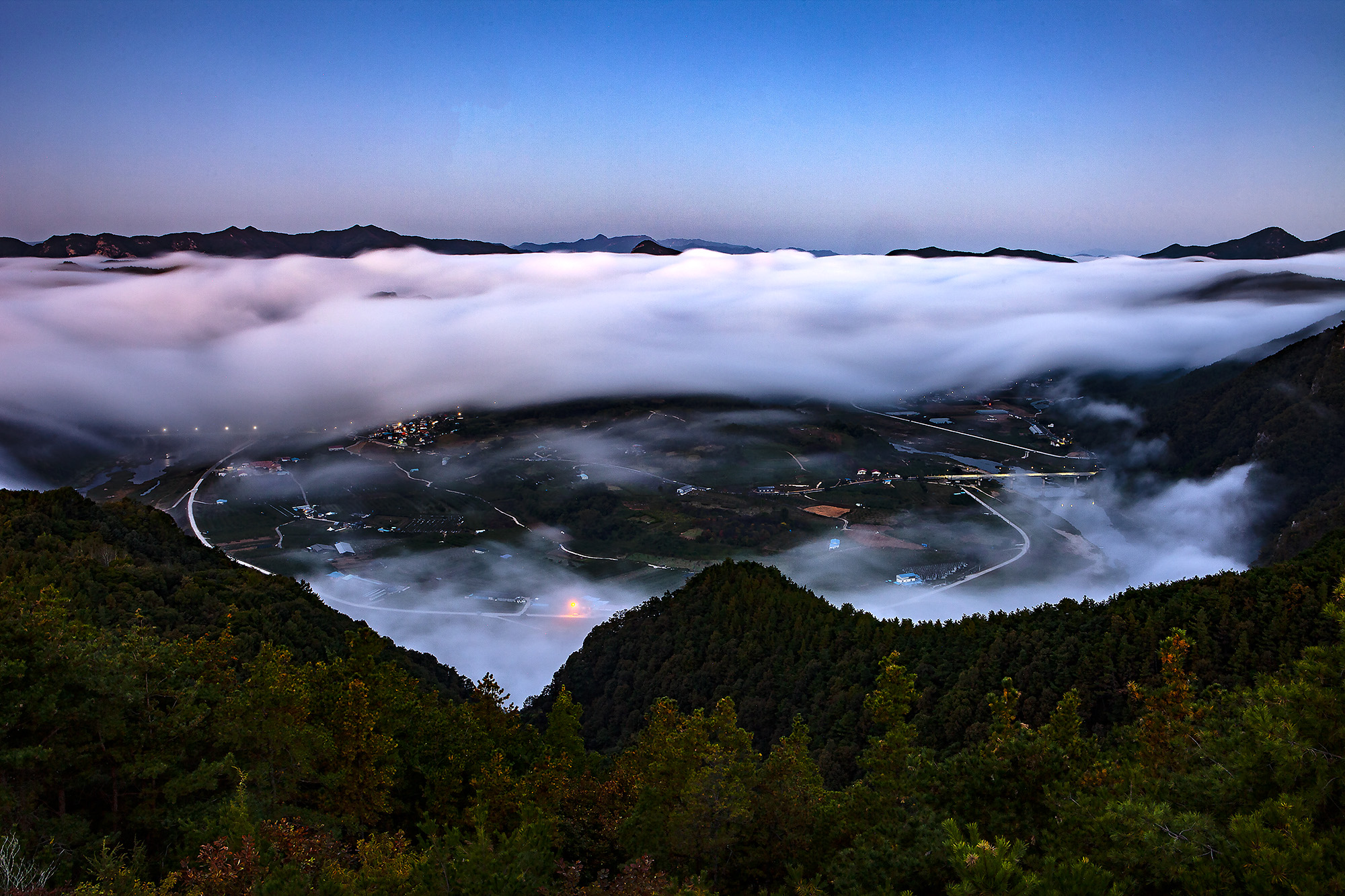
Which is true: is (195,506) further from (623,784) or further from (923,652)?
(623,784)

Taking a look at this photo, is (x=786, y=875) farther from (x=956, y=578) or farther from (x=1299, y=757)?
(x=956, y=578)

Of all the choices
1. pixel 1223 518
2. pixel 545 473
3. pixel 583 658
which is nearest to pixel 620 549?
pixel 545 473

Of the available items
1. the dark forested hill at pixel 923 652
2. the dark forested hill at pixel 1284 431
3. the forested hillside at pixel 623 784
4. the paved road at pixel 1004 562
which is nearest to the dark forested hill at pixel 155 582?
the forested hillside at pixel 623 784

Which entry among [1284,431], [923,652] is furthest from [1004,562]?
[923,652]

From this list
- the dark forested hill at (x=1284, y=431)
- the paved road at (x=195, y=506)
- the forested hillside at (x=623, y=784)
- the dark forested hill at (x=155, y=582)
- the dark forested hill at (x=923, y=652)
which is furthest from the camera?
the paved road at (x=195, y=506)

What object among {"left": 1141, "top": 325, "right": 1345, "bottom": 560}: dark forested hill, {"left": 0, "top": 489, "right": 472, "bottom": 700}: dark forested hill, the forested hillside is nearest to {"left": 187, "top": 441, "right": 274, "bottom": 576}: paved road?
{"left": 0, "top": 489, "right": 472, "bottom": 700}: dark forested hill

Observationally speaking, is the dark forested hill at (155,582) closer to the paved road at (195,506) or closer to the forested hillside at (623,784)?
the forested hillside at (623,784)
